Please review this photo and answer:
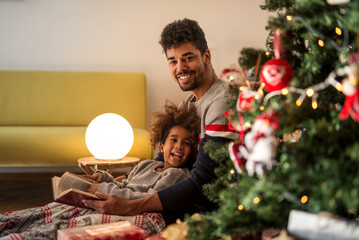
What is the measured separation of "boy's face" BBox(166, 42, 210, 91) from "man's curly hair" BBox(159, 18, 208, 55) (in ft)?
0.07

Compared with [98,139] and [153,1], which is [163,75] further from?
[98,139]

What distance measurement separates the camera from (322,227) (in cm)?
95

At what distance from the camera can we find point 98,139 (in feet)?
8.93

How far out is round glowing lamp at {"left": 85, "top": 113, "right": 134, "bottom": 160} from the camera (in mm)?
2717

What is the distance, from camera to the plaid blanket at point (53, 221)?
5.02 feet

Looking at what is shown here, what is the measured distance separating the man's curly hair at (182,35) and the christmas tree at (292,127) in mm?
630

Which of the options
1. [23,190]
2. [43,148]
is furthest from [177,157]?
[23,190]

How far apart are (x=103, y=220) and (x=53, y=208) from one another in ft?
1.05

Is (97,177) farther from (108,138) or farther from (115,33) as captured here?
(115,33)

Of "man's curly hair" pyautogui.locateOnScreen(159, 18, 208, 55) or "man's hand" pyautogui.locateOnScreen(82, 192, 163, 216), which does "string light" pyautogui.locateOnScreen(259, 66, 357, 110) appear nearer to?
"man's hand" pyautogui.locateOnScreen(82, 192, 163, 216)

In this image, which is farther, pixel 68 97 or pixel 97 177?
pixel 68 97

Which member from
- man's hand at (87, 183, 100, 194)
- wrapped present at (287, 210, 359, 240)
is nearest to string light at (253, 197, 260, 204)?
wrapped present at (287, 210, 359, 240)

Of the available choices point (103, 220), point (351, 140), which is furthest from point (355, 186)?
point (103, 220)

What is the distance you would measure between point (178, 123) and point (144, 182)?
315 mm
